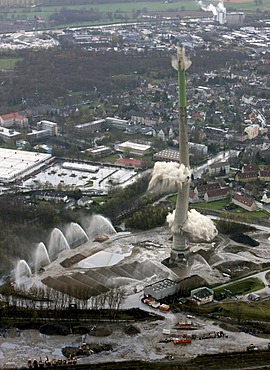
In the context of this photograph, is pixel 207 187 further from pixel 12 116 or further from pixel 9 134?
pixel 12 116

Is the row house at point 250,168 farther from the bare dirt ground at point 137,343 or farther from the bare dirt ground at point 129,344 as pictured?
the bare dirt ground at point 129,344

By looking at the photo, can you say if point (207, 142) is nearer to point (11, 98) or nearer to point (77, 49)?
point (11, 98)

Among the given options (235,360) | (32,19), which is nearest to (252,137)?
(235,360)

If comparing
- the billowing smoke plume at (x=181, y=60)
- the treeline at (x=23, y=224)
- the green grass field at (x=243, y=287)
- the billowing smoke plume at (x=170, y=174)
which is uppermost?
the billowing smoke plume at (x=181, y=60)

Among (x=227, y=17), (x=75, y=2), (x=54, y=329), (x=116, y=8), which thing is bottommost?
(x=54, y=329)

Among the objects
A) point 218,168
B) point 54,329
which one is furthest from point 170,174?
point 218,168

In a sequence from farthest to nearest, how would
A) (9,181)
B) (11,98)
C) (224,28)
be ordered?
(224,28) → (11,98) → (9,181)

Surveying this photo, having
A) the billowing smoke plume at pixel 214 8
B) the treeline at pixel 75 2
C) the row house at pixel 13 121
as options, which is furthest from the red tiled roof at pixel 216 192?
the treeline at pixel 75 2
